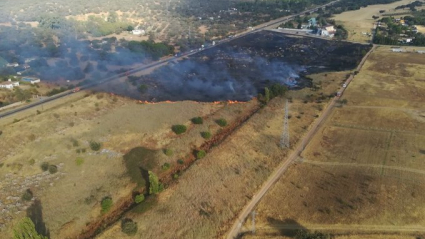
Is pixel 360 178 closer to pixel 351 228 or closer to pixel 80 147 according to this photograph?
pixel 351 228

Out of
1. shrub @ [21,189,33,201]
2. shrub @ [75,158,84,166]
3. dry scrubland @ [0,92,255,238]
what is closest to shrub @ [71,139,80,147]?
dry scrubland @ [0,92,255,238]

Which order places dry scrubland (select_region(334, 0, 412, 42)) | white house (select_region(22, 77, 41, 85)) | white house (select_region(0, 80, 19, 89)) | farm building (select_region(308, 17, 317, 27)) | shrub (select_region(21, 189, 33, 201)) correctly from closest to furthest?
shrub (select_region(21, 189, 33, 201)), white house (select_region(0, 80, 19, 89)), white house (select_region(22, 77, 41, 85)), dry scrubland (select_region(334, 0, 412, 42)), farm building (select_region(308, 17, 317, 27))

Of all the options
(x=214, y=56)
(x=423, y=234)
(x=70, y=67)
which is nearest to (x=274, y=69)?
(x=214, y=56)

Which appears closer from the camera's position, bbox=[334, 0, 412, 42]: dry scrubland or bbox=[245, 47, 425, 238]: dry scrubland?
bbox=[245, 47, 425, 238]: dry scrubland

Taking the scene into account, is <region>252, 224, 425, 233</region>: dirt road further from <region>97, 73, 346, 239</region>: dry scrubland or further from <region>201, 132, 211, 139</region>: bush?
<region>201, 132, 211, 139</region>: bush

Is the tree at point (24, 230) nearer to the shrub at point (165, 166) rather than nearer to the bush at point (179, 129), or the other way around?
the shrub at point (165, 166)

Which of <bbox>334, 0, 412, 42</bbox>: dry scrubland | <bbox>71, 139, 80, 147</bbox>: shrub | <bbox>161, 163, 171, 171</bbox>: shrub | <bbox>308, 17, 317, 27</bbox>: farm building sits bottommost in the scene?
<bbox>334, 0, 412, 42</bbox>: dry scrubland

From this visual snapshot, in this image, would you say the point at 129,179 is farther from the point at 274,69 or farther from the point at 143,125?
the point at 274,69
